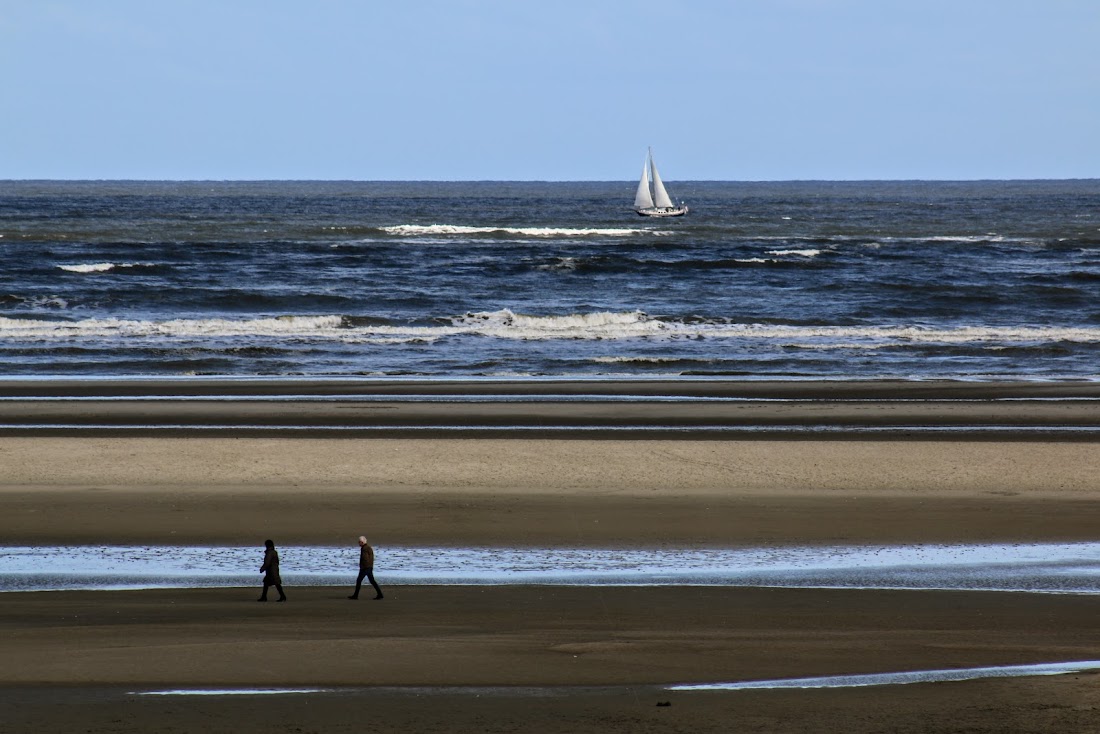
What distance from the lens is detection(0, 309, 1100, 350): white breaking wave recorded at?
1319 inches

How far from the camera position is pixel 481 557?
42.3ft

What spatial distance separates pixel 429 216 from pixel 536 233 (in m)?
29.3

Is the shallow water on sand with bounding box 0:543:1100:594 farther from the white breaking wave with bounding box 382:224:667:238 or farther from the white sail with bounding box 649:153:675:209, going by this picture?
the white sail with bounding box 649:153:675:209

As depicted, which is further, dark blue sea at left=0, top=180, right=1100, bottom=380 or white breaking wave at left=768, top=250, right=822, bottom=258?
white breaking wave at left=768, top=250, right=822, bottom=258

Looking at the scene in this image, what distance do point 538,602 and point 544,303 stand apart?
104 ft

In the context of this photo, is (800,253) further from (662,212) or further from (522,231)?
(662,212)

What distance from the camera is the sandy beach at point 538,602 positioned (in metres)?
8.51

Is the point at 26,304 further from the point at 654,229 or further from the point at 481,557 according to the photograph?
the point at 654,229

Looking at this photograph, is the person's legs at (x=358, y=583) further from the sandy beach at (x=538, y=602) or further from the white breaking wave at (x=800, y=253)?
the white breaking wave at (x=800, y=253)

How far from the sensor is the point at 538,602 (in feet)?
36.6

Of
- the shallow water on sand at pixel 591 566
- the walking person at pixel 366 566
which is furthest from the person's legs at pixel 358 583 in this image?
the shallow water on sand at pixel 591 566

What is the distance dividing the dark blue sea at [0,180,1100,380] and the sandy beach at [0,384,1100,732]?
9.85 metres

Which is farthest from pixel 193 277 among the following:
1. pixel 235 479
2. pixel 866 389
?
→ pixel 235 479

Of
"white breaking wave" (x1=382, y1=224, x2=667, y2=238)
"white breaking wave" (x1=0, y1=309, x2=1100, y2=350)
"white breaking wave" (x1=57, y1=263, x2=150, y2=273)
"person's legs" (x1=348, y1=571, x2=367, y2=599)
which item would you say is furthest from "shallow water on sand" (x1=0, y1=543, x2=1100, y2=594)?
"white breaking wave" (x1=382, y1=224, x2=667, y2=238)
